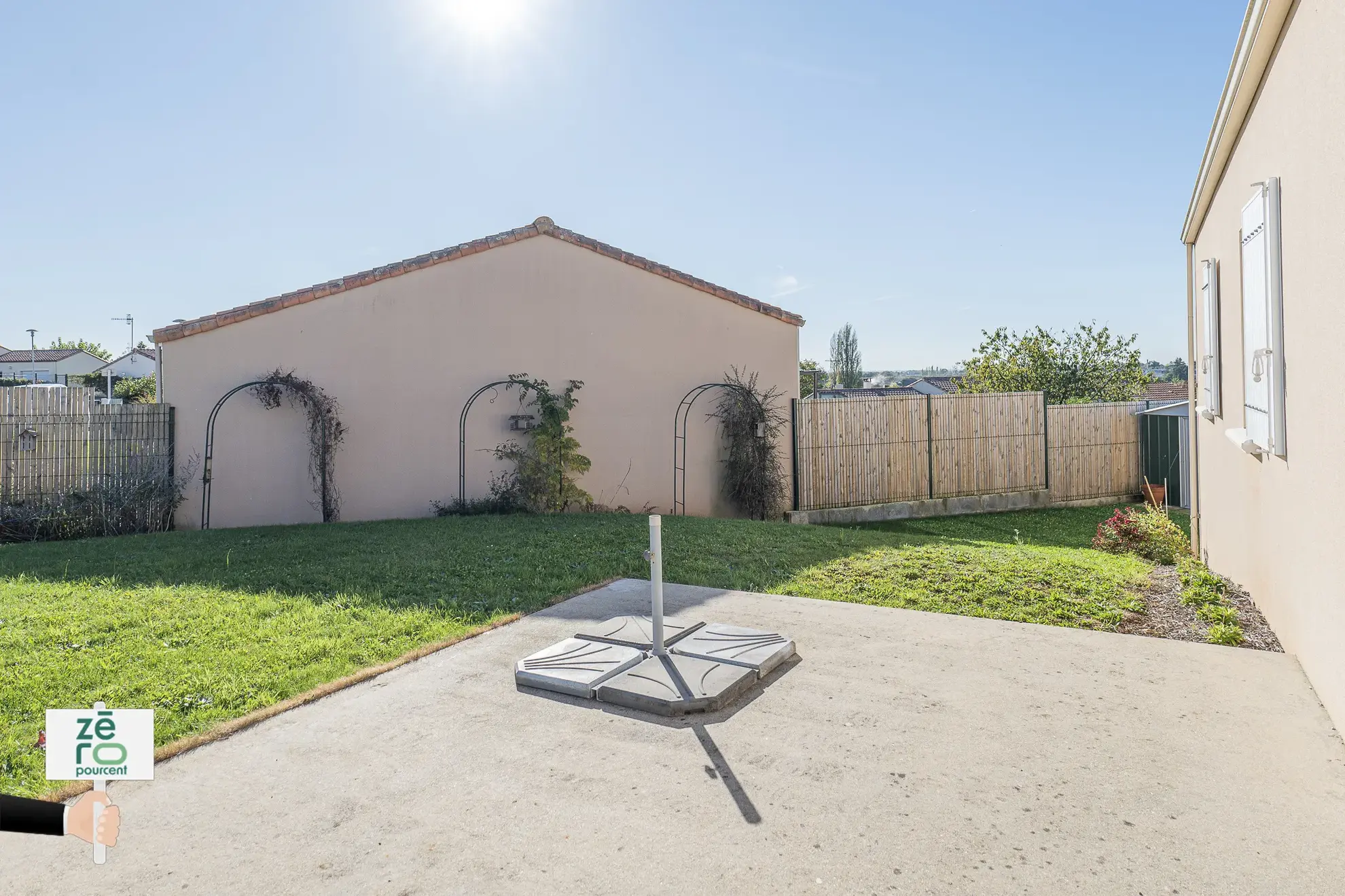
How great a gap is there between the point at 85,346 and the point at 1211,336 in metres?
86.7

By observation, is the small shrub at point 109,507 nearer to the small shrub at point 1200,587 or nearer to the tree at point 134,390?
the small shrub at point 1200,587

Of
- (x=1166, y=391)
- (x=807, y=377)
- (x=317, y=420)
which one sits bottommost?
(x=317, y=420)

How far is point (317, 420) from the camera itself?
34.5 ft

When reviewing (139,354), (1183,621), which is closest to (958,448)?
(1183,621)

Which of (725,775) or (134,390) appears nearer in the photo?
(725,775)

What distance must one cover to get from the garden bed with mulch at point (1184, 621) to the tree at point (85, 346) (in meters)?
79.4

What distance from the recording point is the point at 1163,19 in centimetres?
829

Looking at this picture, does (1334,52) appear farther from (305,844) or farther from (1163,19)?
(1163,19)

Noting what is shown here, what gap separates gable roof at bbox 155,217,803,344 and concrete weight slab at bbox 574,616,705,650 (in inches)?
296

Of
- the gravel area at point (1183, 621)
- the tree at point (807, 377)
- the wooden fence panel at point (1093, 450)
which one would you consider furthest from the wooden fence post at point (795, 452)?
the tree at point (807, 377)

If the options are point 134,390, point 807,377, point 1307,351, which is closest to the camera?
point 1307,351

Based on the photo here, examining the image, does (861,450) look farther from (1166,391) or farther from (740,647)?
(1166,391)

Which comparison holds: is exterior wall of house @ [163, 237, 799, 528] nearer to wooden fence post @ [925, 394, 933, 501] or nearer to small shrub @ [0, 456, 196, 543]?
small shrub @ [0, 456, 196, 543]

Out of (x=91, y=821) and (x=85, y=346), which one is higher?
(x=85, y=346)
